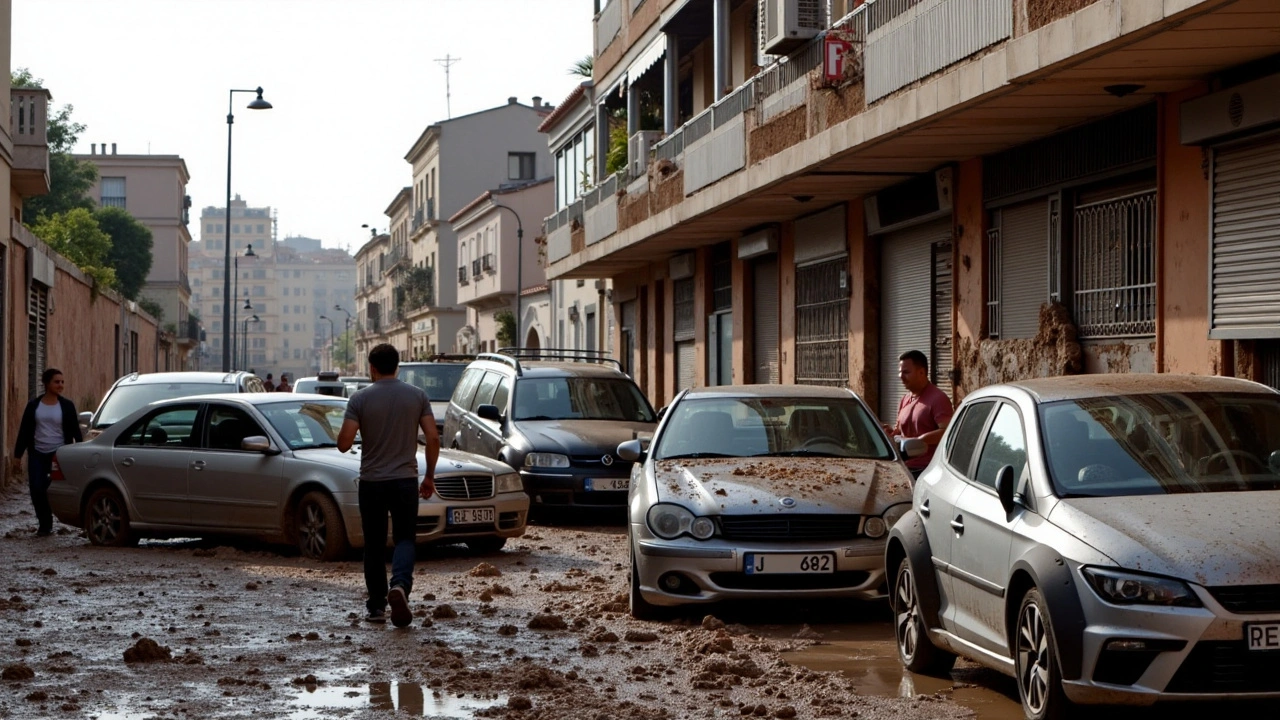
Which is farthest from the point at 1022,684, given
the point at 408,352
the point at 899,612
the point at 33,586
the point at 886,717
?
the point at 408,352

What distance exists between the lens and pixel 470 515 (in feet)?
46.0

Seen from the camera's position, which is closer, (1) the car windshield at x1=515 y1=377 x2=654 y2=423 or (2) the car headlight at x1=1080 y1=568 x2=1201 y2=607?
(2) the car headlight at x1=1080 y1=568 x2=1201 y2=607

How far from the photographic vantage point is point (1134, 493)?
6828 mm

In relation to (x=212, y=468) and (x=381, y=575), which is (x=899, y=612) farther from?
(x=212, y=468)

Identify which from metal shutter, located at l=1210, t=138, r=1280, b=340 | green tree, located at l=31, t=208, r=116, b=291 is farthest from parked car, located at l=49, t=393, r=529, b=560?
green tree, located at l=31, t=208, r=116, b=291

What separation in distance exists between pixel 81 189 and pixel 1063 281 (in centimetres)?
6875

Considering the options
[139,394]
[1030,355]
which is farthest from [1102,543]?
[139,394]

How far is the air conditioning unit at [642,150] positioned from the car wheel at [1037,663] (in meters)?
21.6

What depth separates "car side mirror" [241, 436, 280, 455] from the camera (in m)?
14.3

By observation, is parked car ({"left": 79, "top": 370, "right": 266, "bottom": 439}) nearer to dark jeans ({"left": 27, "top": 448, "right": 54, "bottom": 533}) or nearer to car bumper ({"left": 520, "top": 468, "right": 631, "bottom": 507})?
dark jeans ({"left": 27, "top": 448, "right": 54, "bottom": 533})

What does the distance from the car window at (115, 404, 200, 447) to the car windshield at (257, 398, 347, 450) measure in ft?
2.60

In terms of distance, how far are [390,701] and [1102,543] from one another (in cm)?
335

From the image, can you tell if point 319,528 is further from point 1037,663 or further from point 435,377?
point 435,377

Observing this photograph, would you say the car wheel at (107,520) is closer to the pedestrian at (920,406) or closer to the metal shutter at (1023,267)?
the pedestrian at (920,406)
